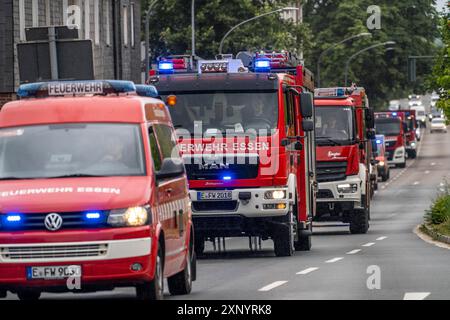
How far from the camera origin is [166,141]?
52.1 ft

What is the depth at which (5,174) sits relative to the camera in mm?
14445

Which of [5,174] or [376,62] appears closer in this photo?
[5,174]

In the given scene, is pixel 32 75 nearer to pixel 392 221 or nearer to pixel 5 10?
pixel 5 10

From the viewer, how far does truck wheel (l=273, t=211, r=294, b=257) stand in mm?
24109

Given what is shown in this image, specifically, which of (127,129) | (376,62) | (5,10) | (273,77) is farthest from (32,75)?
(376,62)

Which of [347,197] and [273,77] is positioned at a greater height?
[273,77]

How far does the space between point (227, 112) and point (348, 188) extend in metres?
12.1

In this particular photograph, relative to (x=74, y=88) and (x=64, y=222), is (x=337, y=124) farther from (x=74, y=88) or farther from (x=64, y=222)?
(x=64, y=222)

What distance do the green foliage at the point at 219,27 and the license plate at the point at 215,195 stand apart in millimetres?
49618

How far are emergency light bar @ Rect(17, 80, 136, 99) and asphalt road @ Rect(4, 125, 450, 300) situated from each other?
2197mm

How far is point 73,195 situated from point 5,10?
92.4 feet

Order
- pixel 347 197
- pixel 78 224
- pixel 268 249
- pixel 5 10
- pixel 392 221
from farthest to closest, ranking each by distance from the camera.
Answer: pixel 392 221
pixel 5 10
pixel 347 197
pixel 268 249
pixel 78 224

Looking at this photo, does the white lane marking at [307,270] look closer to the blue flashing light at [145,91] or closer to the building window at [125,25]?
the blue flashing light at [145,91]

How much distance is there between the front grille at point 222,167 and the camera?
77.2 ft
